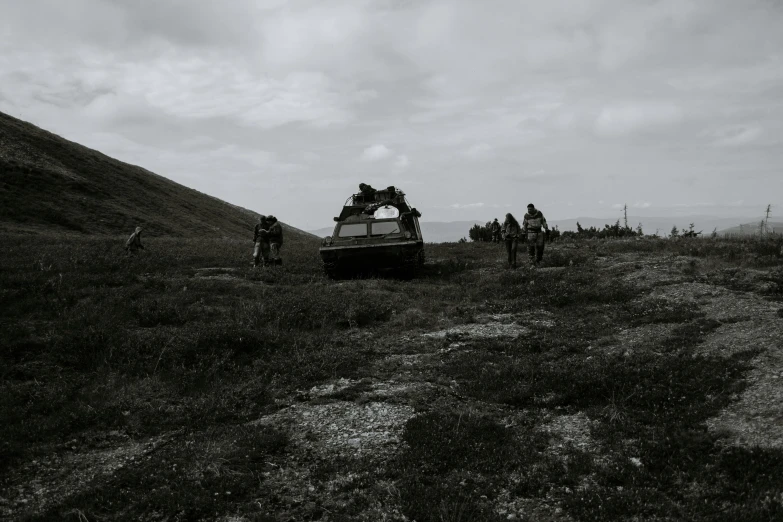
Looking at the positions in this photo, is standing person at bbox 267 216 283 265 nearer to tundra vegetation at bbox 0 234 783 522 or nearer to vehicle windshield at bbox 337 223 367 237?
vehicle windshield at bbox 337 223 367 237

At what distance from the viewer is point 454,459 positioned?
6.59 m

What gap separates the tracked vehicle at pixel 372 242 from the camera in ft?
59.3

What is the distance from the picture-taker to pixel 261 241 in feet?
68.5

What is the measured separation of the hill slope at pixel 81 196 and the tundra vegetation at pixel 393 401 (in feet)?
Result: 92.9

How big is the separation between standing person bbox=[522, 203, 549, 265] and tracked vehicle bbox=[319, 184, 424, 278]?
385cm

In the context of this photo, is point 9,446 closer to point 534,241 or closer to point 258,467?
point 258,467

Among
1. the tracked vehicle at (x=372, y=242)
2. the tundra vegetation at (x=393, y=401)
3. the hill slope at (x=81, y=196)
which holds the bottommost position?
the tundra vegetation at (x=393, y=401)

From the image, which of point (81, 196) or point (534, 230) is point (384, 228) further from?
point (81, 196)

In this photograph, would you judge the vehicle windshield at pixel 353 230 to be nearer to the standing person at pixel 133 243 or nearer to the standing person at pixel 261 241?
the standing person at pixel 261 241

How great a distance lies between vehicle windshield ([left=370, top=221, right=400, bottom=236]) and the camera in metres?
19.1

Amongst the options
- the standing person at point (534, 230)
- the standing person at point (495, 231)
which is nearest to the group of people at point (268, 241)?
the standing person at point (534, 230)

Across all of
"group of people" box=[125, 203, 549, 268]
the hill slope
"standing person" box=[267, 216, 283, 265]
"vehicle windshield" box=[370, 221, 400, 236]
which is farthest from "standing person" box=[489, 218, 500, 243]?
the hill slope

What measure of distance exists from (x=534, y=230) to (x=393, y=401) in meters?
12.5

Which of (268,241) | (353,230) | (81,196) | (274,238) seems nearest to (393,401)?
(353,230)
